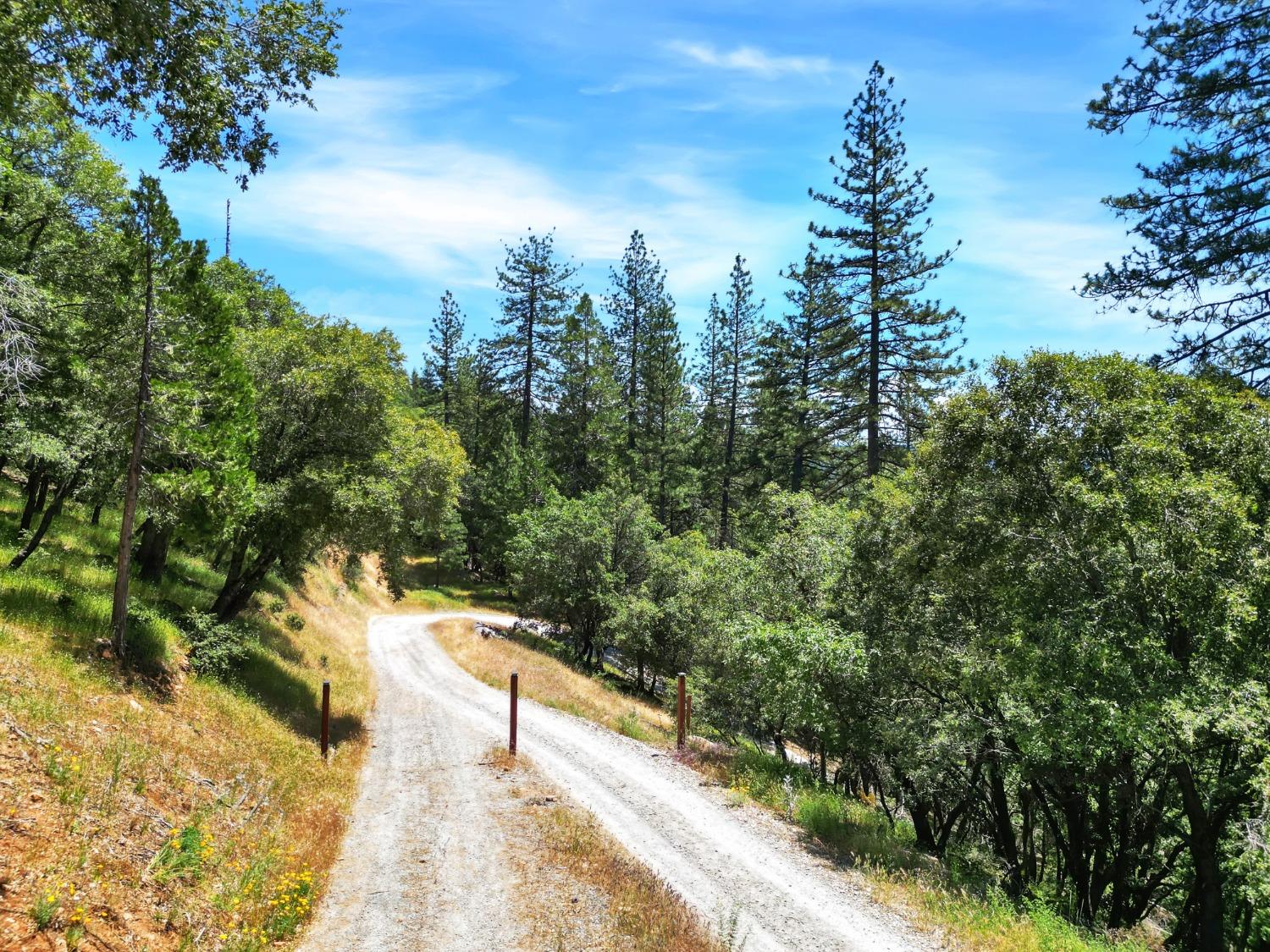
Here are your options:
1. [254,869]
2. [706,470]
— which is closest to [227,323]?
[254,869]

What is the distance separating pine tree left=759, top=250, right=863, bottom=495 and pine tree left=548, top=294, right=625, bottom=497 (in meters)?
11.5

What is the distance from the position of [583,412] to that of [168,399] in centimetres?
3642

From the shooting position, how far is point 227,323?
1476 centimetres

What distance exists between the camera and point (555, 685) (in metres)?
Result: 23.2

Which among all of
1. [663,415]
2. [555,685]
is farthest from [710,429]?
[555,685]

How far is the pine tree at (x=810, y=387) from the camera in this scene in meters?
25.0

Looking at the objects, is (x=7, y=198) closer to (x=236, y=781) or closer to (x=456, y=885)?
(x=236, y=781)

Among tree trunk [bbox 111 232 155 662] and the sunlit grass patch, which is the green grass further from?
the sunlit grass patch

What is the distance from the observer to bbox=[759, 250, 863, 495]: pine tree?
2495 cm

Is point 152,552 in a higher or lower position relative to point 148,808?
higher

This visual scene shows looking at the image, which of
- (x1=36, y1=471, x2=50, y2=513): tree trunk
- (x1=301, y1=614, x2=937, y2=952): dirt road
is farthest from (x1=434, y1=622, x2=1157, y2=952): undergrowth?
(x1=36, y1=471, x2=50, y2=513): tree trunk

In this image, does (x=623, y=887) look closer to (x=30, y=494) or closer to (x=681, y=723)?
(x=681, y=723)

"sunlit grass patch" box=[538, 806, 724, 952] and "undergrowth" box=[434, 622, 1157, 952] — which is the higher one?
"sunlit grass patch" box=[538, 806, 724, 952]

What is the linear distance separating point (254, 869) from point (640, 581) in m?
24.7
